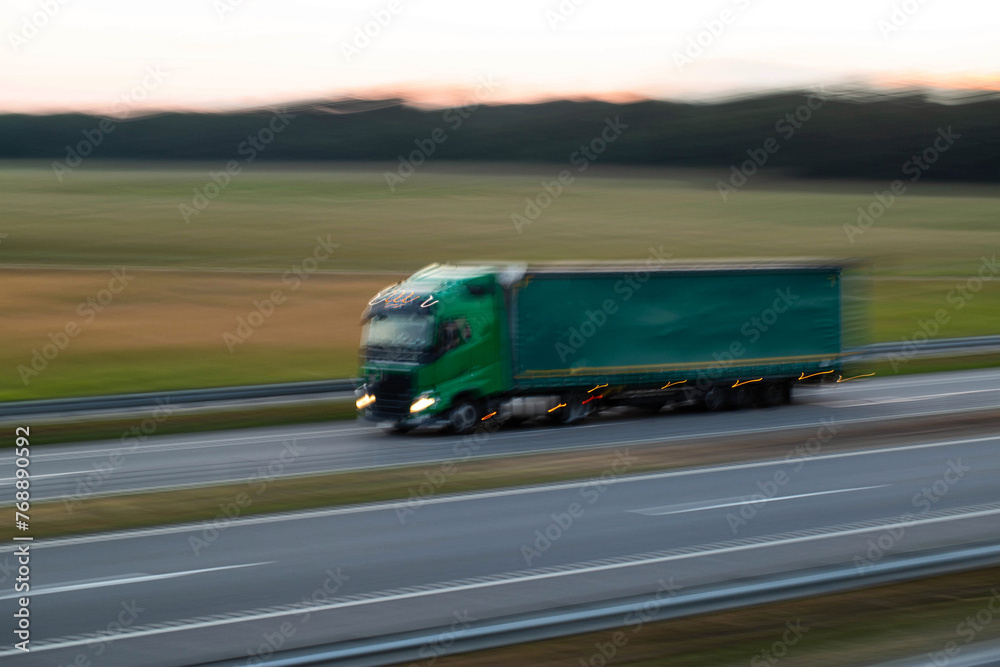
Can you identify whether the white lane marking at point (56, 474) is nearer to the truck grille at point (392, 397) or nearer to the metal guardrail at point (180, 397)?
the truck grille at point (392, 397)

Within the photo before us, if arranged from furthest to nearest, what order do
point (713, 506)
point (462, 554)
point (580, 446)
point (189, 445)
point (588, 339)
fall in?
point (588, 339) < point (189, 445) < point (580, 446) < point (713, 506) < point (462, 554)

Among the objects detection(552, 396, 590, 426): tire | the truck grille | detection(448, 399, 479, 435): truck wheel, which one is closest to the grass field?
the truck grille

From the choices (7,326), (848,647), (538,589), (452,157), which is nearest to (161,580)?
(538,589)

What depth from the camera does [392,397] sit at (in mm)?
22234

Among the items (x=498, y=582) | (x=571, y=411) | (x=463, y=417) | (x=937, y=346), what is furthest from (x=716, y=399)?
(x=498, y=582)

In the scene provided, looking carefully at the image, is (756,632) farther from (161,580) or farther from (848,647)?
(161,580)

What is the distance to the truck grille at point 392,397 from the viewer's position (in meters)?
22.0

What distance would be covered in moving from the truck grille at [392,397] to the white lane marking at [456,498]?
6745mm

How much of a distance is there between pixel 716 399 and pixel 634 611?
59.3 ft

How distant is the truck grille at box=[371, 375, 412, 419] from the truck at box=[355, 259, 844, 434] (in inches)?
1.0

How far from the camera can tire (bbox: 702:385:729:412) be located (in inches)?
989

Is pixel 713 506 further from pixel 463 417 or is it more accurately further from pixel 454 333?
pixel 454 333

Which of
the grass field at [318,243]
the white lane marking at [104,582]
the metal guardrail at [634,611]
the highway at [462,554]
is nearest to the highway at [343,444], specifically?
the highway at [462,554]

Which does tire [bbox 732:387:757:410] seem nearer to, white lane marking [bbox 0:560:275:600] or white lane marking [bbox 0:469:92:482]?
white lane marking [bbox 0:469:92:482]
